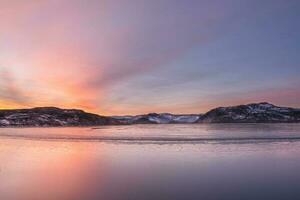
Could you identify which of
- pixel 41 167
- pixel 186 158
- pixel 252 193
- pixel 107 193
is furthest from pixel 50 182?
pixel 186 158

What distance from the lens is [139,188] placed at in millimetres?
13375

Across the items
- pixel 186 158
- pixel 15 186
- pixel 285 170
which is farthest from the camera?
pixel 186 158

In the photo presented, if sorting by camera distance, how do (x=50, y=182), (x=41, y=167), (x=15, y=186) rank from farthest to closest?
(x=41, y=167) < (x=50, y=182) < (x=15, y=186)

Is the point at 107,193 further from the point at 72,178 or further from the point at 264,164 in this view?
the point at 264,164

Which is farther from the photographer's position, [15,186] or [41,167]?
[41,167]

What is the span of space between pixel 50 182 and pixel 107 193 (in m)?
3.21

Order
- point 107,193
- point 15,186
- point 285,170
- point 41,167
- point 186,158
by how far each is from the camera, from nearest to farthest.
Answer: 1. point 107,193
2. point 15,186
3. point 285,170
4. point 41,167
5. point 186,158

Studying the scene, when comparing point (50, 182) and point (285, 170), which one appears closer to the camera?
point (50, 182)

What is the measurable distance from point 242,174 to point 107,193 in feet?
22.3

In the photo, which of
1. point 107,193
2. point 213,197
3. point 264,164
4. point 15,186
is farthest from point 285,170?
point 15,186

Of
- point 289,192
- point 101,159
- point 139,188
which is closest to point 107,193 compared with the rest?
point 139,188

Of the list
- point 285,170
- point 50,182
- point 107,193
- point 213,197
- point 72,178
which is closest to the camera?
point 213,197

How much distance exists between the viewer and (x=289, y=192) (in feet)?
40.4

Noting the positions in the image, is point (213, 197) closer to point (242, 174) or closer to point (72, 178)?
point (242, 174)
